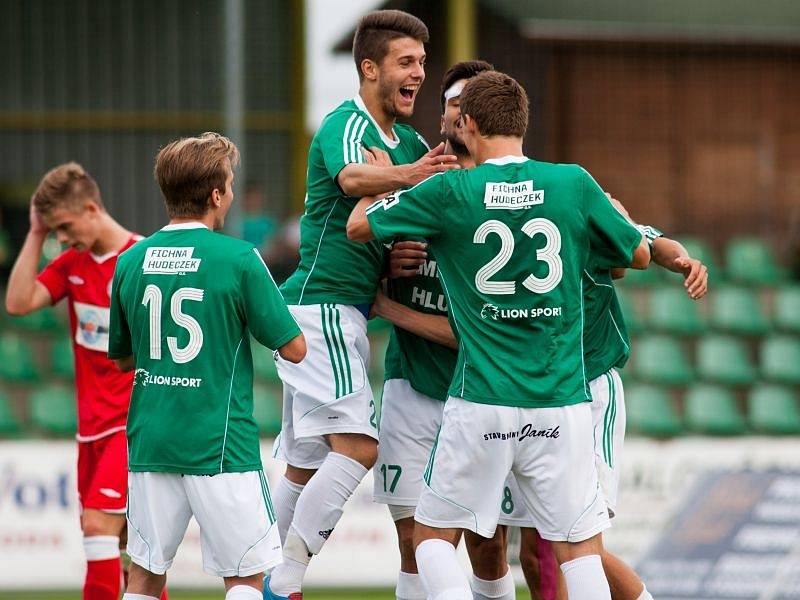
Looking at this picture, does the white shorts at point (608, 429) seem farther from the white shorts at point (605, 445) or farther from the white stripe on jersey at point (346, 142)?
the white stripe on jersey at point (346, 142)

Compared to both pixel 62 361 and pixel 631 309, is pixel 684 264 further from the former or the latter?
pixel 62 361

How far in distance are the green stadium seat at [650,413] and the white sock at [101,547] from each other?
210 inches

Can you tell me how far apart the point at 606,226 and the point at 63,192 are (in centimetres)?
243

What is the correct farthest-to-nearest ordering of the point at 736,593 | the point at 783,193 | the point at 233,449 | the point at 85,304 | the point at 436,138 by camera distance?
the point at 783,193
the point at 436,138
the point at 736,593
the point at 85,304
the point at 233,449

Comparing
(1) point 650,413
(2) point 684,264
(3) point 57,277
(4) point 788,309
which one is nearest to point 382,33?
(2) point 684,264

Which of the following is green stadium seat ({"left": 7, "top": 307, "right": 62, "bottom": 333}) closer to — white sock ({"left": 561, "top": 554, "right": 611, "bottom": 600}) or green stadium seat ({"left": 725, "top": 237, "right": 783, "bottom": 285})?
green stadium seat ({"left": 725, "top": 237, "right": 783, "bottom": 285})

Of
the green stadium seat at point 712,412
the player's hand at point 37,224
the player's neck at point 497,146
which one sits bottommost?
the green stadium seat at point 712,412

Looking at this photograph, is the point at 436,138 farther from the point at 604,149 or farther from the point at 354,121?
the point at 354,121

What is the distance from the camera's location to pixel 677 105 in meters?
13.0

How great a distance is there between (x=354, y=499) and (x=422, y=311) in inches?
154

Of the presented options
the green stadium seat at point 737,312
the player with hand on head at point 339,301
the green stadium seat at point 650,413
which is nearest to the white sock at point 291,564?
the player with hand on head at point 339,301

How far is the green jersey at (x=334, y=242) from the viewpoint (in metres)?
5.21

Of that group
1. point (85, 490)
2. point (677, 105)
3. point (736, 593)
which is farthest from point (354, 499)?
point (677, 105)

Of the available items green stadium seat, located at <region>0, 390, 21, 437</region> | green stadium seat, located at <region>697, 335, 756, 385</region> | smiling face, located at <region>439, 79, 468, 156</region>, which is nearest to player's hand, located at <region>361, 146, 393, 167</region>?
smiling face, located at <region>439, 79, 468, 156</region>
